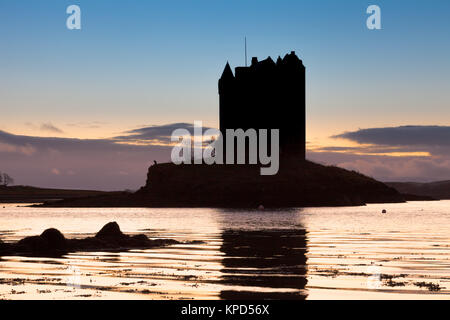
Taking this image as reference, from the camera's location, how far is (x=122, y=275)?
34781 millimetres

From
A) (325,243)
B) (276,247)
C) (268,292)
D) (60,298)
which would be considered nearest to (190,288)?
(268,292)

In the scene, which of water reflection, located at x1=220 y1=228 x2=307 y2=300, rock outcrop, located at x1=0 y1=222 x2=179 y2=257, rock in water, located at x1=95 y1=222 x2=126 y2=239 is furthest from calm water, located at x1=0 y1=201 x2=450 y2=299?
rock in water, located at x1=95 y1=222 x2=126 y2=239

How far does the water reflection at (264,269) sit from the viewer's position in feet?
93.8

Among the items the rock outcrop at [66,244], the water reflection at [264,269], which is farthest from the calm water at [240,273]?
the rock outcrop at [66,244]

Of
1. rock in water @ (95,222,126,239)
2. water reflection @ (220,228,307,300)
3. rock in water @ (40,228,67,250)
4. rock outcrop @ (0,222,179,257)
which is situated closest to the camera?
water reflection @ (220,228,307,300)

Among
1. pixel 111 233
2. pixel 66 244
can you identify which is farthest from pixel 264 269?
pixel 111 233

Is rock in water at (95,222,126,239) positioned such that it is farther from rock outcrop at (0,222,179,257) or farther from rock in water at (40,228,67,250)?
rock in water at (40,228,67,250)

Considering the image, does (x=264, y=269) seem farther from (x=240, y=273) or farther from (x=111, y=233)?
(x=111, y=233)

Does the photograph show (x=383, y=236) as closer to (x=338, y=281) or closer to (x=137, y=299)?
(x=338, y=281)

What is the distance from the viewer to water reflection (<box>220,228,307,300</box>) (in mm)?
28578

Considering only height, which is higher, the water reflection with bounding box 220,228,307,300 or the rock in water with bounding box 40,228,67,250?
the rock in water with bounding box 40,228,67,250

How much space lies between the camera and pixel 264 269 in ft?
120

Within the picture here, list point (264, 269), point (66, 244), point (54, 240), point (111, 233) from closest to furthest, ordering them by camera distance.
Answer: point (264, 269) < point (54, 240) < point (66, 244) < point (111, 233)
